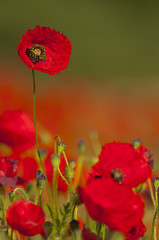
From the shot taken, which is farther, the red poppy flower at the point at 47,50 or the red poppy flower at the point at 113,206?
the red poppy flower at the point at 47,50

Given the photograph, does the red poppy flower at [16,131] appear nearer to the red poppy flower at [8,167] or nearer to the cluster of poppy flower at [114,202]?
the red poppy flower at [8,167]

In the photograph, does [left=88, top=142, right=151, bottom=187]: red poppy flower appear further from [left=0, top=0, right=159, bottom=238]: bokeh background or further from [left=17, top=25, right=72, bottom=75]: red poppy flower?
[left=0, top=0, right=159, bottom=238]: bokeh background

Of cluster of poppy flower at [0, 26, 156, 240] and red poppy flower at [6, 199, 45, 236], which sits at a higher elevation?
cluster of poppy flower at [0, 26, 156, 240]

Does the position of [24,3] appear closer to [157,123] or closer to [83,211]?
[157,123]

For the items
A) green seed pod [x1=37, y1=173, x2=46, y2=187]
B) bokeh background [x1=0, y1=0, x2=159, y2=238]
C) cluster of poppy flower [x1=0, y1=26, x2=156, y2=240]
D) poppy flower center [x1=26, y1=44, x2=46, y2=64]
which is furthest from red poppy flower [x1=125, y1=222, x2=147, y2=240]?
bokeh background [x1=0, y1=0, x2=159, y2=238]

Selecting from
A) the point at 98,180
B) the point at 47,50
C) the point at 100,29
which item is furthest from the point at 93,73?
the point at 98,180

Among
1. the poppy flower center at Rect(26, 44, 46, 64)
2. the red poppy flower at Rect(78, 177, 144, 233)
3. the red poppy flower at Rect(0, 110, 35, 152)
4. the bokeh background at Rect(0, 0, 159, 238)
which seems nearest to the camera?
the red poppy flower at Rect(78, 177, 144, 233)

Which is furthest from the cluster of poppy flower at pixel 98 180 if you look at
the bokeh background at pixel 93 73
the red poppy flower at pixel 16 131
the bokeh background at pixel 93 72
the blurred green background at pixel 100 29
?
the blurred green background at pixel 100 29
